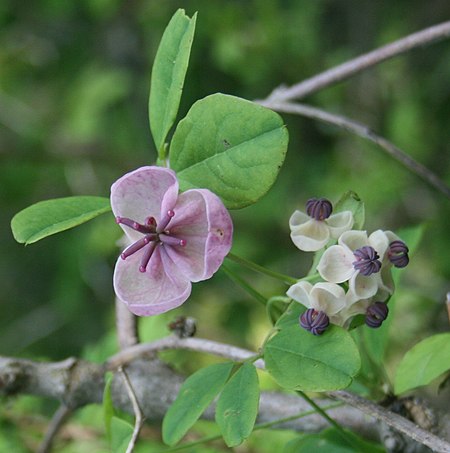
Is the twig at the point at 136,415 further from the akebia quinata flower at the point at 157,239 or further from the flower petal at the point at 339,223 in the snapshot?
the flower petal at the point at 339,223

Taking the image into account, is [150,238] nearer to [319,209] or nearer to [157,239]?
[157,239]

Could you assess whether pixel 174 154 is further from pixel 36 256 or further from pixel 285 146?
pixel 36 256

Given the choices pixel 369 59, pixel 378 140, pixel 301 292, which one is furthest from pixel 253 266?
pixel 369 59

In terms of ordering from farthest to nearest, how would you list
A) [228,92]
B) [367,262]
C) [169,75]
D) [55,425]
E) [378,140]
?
[228,92], [55,425], [378,140], [169,75], [367,262]

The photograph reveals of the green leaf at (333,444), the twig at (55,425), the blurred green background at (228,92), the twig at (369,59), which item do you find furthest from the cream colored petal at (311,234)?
the blurred green background at (228,92)

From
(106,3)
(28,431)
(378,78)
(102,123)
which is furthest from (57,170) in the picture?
(28,431)
